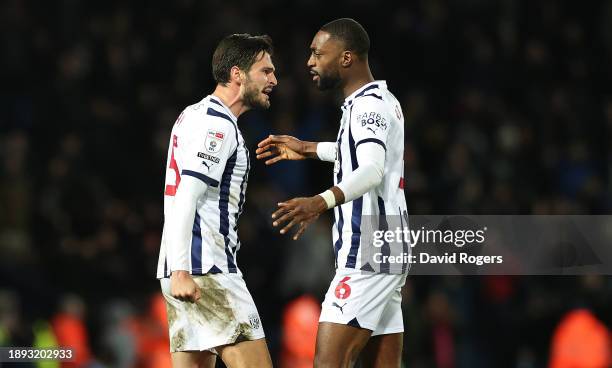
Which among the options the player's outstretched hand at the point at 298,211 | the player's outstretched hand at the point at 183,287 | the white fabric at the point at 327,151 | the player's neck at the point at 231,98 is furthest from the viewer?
the white fabric at the point at 327,151

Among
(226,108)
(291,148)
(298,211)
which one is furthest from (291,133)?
(298,211)

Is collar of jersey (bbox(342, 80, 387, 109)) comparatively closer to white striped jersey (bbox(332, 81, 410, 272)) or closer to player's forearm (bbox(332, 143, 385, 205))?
white striped jersey (bbox(332, 81, 410, 272))

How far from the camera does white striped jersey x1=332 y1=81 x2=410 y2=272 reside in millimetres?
6008

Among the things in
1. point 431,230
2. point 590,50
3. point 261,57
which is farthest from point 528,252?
point 590,50

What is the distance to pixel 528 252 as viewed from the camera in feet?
32.4

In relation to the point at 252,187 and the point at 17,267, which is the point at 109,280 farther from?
the point at 252,187

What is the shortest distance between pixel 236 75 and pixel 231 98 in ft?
0.44

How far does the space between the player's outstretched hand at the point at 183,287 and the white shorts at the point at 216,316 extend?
211 millimetres

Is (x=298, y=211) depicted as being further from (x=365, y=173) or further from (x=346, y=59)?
(x=346, y=59)

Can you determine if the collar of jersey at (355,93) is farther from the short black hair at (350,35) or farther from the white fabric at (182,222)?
the white fabric at (182,222)

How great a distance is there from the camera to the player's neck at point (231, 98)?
20.3 ft

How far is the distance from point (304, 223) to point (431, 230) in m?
2.16

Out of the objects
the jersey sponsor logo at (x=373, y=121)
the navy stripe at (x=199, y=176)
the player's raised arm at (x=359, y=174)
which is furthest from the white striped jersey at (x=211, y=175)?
the jersey sponsor logo at (x=373, y=121)

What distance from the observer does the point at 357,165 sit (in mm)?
6027
